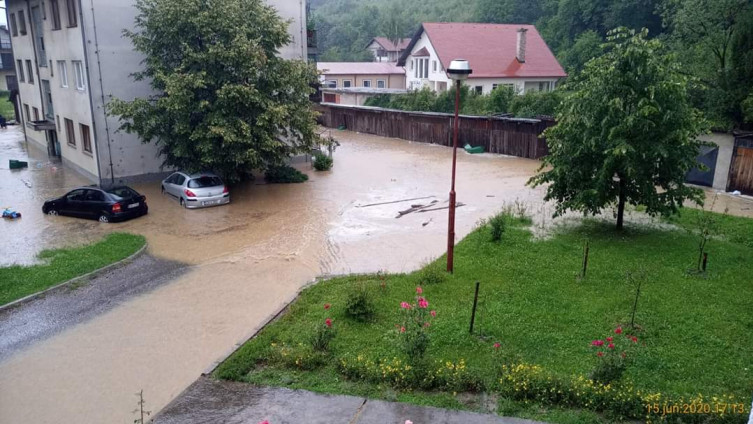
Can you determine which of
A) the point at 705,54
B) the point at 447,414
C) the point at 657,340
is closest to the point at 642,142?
the point at 657,340

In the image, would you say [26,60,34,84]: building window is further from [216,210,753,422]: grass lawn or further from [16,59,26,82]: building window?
[216,210,753,422]: grass lawn

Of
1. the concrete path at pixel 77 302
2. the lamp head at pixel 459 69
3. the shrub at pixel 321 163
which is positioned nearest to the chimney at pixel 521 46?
the shrub at pixel 321 163

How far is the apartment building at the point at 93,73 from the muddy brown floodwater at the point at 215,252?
5.12ft

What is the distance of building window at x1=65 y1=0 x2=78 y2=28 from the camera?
75.4 feet

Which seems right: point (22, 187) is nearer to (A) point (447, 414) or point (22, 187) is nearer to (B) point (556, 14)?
(A) point (447, 414)

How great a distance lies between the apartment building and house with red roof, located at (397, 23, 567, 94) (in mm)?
22234

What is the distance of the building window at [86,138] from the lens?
2491 centimetres

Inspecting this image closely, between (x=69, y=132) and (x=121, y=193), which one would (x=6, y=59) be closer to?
(x=69, y=132)

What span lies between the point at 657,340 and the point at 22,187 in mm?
25750

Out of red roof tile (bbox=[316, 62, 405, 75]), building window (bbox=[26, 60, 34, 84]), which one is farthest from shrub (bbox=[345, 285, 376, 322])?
red roof tile (bbox=[316, 62, 405, 75])

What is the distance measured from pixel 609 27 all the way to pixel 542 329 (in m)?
53.9

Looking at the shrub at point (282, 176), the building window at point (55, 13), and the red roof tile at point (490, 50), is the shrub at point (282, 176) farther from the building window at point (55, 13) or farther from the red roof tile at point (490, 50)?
the red roof tile at point (490, 50)

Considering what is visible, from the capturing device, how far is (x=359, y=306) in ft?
36.3

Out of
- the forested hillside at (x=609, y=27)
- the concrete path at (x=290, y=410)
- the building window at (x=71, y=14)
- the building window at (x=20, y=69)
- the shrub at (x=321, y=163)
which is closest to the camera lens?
the concrete path at (x=290, y=410)
